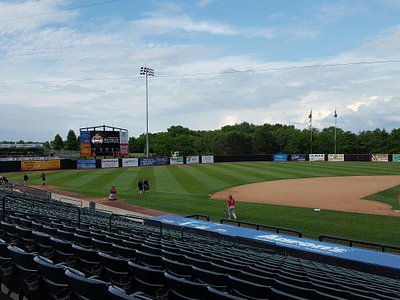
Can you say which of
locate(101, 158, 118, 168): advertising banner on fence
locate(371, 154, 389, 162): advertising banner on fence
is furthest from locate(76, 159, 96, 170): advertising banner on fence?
locate(371, 154, 389, 162): advertising banner on fence

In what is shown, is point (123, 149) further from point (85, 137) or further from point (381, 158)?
point (381, 158)

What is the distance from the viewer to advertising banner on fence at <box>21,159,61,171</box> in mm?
60156

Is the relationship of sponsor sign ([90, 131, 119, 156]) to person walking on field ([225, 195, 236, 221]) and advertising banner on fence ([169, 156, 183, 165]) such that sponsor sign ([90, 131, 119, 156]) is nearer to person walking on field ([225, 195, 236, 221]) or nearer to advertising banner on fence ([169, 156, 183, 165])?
advertising banner on fence ([169, 156, 183, 165])

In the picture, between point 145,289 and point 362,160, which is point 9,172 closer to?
point 145,289

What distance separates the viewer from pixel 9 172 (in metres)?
57.4

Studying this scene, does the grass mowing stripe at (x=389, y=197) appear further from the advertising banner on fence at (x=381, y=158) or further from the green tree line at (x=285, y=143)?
the green tree line at (x=285, y=143)

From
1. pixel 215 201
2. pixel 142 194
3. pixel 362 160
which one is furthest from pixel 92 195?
pixel 362 160

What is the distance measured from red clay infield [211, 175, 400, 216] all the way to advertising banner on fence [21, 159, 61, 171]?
36.7m

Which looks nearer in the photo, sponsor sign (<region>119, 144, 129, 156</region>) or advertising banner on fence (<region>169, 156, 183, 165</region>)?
sponsor sign (<region>119, 144, 129, 156</region>)

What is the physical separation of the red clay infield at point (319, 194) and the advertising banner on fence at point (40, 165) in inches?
1445

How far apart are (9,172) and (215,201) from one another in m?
41.1

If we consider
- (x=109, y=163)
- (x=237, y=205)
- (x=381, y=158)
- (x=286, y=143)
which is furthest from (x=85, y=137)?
(x=286, y=143)

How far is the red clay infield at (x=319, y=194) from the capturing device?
27.6 m

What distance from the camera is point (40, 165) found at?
201 ft
